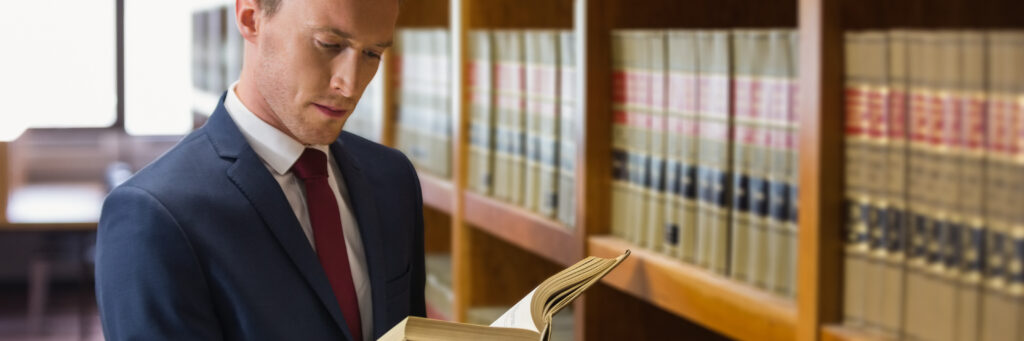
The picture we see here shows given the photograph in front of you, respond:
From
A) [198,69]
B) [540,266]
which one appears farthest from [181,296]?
[198,69]

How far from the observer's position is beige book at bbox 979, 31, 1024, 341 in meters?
1.01

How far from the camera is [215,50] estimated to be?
6035mm

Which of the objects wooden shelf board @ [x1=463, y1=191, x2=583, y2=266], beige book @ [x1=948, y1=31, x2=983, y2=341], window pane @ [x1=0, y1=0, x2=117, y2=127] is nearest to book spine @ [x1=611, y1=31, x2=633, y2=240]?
wooden shelf board @ [x1=463, y1=191, x2=583, y2=266]

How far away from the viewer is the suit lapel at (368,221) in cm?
118

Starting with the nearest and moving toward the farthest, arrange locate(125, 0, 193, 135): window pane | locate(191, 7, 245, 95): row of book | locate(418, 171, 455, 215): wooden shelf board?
locate(418, 171, 455, 215): wooden shelf board < locate(191, 7, 245, 95): row of book < locate(125, 0, 193, 135): window pane

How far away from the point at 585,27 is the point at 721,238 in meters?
0.45

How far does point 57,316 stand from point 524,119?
17.4 feet

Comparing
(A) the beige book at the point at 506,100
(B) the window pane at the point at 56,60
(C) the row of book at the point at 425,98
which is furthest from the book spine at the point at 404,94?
(B) the window pane at the point at 56,60

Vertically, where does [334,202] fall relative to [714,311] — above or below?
above

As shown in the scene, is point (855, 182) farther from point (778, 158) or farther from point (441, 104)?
point (441, 104)

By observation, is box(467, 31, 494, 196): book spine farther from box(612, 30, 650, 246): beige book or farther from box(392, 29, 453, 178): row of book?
box(612, 30, 650, 246): beige book

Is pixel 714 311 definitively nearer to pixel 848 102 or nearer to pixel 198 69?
pixel 848 102

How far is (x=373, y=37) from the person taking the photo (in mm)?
1074

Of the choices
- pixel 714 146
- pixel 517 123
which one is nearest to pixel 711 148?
pixel 714 146
